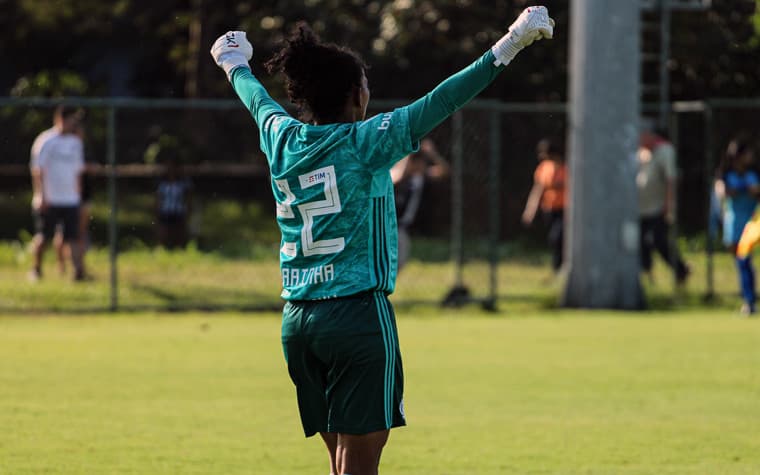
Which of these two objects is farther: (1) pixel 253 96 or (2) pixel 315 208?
(1) pixel 253 96

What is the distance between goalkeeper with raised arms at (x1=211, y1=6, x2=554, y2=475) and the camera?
208 inches

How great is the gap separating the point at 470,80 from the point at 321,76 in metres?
0.57

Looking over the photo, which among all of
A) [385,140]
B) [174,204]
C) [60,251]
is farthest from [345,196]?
[174,204]

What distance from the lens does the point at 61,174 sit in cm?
1767

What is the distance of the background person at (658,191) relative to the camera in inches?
710

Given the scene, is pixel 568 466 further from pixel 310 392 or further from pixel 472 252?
pixel 472 252

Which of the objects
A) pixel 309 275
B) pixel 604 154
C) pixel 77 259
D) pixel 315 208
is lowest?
pixel 77 259

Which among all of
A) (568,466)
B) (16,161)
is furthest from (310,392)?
(16,161)

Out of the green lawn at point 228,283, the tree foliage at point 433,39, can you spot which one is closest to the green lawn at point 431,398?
the green lawn at point 228,283

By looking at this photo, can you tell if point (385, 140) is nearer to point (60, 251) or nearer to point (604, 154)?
point (604, 154)

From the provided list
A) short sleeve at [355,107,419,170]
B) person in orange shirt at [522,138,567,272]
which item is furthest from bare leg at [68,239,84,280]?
short sleeve at [355,107,419,170]

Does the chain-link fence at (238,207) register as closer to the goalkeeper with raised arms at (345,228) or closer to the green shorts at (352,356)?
the goalkeeper with raised arms at (345,228)

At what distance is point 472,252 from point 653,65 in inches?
167

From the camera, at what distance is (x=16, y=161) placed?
829 inches
